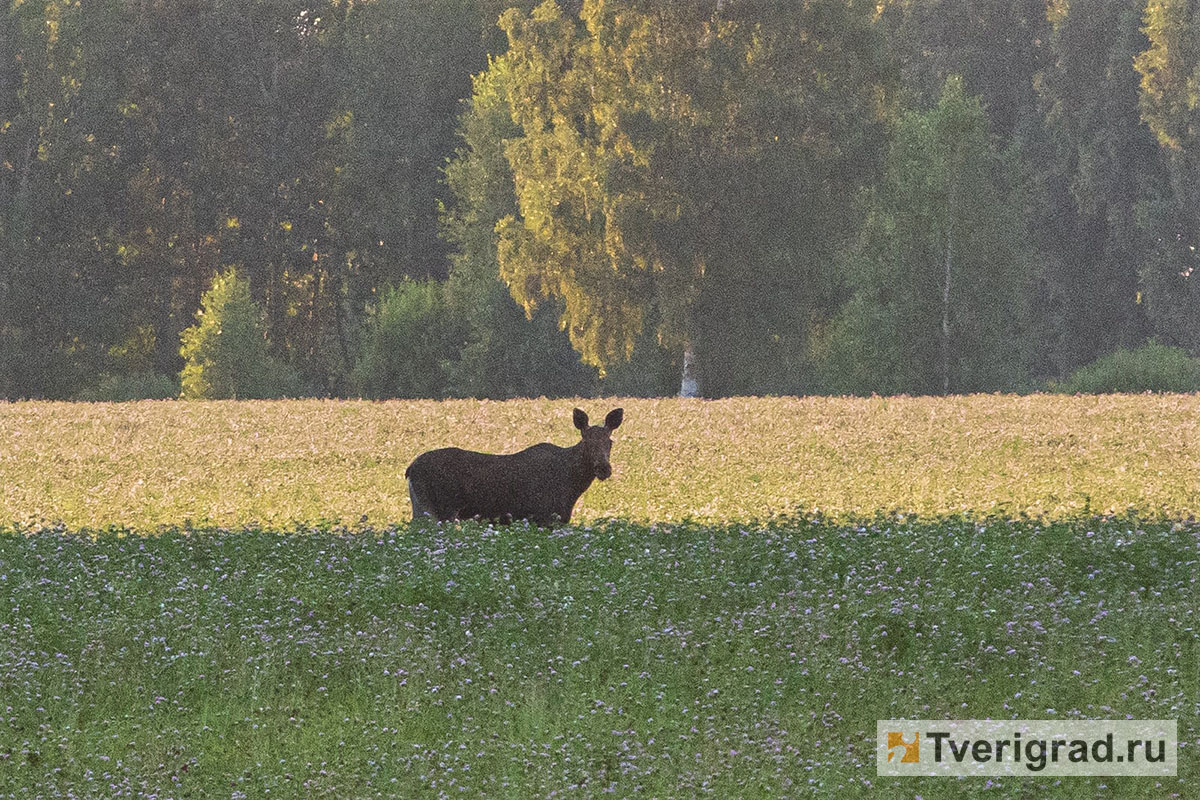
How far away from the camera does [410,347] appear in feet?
225

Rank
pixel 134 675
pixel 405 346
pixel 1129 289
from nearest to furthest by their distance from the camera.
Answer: pixel 134 675, pixel 405 346, pixel 1129 289

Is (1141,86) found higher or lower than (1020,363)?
higher

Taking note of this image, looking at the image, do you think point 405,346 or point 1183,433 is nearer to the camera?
point 1183,433

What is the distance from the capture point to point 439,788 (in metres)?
11.2

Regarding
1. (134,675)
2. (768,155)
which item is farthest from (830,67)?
(134,675)

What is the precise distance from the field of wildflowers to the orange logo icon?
16 centimetres

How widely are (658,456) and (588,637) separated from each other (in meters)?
17.2

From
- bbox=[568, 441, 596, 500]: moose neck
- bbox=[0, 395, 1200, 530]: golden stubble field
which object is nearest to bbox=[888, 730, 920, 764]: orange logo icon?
bbox=[568, 441, 596, 500]: moose neck

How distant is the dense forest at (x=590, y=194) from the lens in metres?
57.7

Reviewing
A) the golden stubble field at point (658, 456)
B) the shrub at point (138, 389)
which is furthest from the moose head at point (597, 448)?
the shrub at point (138, 389)

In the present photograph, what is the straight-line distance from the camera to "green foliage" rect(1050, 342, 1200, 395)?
5538 cm

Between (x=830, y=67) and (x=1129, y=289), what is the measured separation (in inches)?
1020

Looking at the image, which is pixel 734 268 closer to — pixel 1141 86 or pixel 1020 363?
pixel 1020 363

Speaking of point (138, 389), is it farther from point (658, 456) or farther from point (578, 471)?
point (578, 471)
